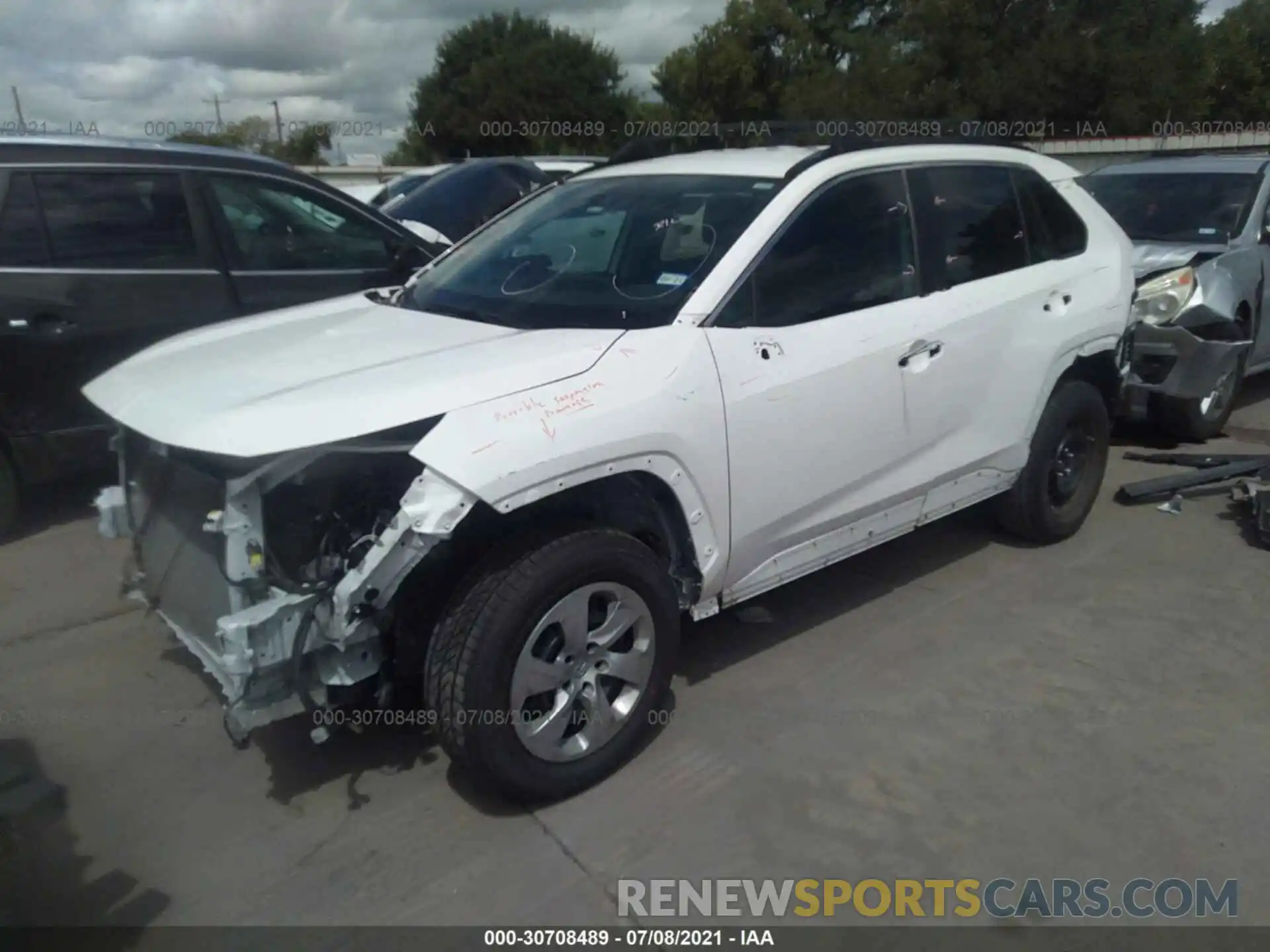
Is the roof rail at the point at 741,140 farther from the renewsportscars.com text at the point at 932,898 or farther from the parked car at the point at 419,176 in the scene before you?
the parked car at the point at 419,176

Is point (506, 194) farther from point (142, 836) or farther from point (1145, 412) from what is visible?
point (142, 836)

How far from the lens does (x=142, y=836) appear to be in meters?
3.13

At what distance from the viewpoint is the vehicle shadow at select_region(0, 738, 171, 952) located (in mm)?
2789

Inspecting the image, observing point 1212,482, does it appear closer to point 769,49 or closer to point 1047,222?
point 1047,222

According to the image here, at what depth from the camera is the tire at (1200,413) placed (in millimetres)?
6625

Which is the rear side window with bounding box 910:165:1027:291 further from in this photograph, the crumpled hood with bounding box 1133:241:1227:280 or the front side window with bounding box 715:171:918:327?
the crumpled hood with bounding box 1133:241:1227:280

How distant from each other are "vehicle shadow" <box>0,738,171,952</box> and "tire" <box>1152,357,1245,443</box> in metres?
6.14

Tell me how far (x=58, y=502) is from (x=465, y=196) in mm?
5014

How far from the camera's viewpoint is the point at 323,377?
10.2 feet

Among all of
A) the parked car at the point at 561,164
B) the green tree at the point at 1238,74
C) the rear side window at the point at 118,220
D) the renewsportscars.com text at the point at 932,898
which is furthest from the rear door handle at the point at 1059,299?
the green tree at the point at 1238,74

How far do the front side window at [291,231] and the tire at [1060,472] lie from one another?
3727mm

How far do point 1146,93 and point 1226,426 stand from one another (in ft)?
83.5

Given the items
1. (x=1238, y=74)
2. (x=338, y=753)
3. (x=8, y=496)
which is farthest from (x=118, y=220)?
(x=1238, y=74)

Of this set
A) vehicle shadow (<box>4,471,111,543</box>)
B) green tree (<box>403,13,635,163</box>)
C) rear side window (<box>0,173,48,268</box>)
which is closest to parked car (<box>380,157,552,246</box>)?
vehicle shadow (<box>4,471,111,543</box>)
